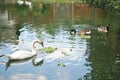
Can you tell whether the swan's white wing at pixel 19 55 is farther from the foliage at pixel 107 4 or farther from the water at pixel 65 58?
the foliage at pixel 107 4

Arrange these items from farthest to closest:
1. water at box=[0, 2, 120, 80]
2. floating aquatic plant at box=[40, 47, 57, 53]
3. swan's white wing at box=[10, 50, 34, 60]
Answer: floating aquatic plant at box=[40, 47, 57, 53] < swan's white wing at box=[10, 50, 34, 60] < water at box=[0, 2, 120, 80]

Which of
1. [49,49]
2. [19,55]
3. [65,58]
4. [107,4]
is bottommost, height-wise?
[107,4]

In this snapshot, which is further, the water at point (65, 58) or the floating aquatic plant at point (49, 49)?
the floating aquatic plant at point (49, 49)

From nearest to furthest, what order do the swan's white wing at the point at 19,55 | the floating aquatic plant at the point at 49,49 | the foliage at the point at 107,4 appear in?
the swan's white wing at the point at 19,55
the floating aquatic plant at the point at 49,49
the foliage at the point at 107,4

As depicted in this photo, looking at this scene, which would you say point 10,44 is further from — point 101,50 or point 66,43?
point 101,50

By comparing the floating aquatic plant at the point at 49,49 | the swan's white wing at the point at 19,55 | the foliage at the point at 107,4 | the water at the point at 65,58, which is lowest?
the foliage at the point at 107,4

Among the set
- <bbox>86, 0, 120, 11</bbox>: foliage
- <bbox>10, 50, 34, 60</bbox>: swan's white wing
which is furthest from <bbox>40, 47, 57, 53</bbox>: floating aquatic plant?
<bbox>86, 0, 120, 11</bbox>: foliage

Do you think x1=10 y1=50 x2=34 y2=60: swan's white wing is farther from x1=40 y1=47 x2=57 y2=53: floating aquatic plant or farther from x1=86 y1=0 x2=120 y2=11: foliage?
x1=86 y1=0 x2=120 y2=11: foliage

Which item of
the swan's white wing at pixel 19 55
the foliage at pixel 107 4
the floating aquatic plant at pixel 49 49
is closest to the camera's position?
the swan's white wing at pixel 19 55

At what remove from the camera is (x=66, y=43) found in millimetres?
23578

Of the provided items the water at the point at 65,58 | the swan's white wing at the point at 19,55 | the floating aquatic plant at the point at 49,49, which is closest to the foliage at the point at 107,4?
the water at the point at 65,58

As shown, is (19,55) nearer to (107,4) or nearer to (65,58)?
(65,58)

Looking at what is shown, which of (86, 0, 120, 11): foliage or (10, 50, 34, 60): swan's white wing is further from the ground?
(10, 50, 34, 60): swan's white wing

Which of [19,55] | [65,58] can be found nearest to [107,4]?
[65,58]
